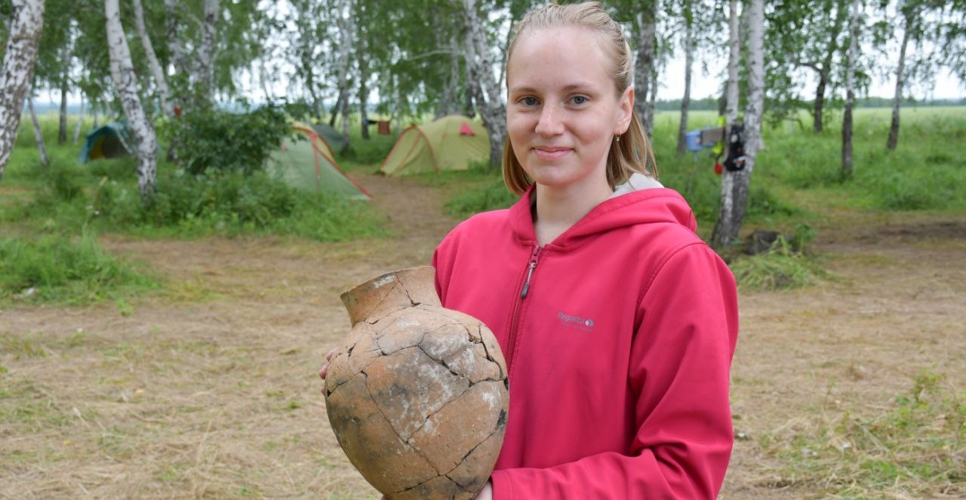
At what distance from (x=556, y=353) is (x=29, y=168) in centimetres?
1817

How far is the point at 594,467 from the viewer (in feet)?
4.16

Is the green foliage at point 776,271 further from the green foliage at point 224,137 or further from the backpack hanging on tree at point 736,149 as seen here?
the green foliage at point 224,137

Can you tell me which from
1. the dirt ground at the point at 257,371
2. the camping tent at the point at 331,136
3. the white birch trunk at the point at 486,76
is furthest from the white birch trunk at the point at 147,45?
the camping tent at the point at 331,136

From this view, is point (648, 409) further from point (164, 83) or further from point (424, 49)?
point (424, 49)

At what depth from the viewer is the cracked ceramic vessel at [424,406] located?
4.21 ft

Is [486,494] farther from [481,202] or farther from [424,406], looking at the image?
[481,202]

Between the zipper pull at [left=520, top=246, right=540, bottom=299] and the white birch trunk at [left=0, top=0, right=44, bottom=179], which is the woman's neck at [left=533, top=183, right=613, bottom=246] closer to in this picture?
the zipper pull at [left=520, top=246, right=540, bottom=299]

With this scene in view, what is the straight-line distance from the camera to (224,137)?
11062 mm

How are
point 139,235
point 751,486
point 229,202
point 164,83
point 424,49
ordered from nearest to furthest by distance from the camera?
point 751,486 → point 139,235 → point 229,202 → point 164,83 → point 424,49

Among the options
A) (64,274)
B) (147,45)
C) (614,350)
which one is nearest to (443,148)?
(147,45)

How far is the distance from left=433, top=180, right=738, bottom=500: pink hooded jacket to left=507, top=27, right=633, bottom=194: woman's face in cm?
11

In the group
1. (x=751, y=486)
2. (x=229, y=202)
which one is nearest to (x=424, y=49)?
→ (x=229, y=202)

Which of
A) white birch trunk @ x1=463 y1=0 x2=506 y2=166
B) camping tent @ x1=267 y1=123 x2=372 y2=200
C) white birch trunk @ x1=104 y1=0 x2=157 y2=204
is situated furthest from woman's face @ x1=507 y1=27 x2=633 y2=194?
white birch trunk @ x1=463 y1=0 x2=506 y2=166

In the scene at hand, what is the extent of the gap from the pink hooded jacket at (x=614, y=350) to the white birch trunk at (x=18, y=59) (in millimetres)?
4202
